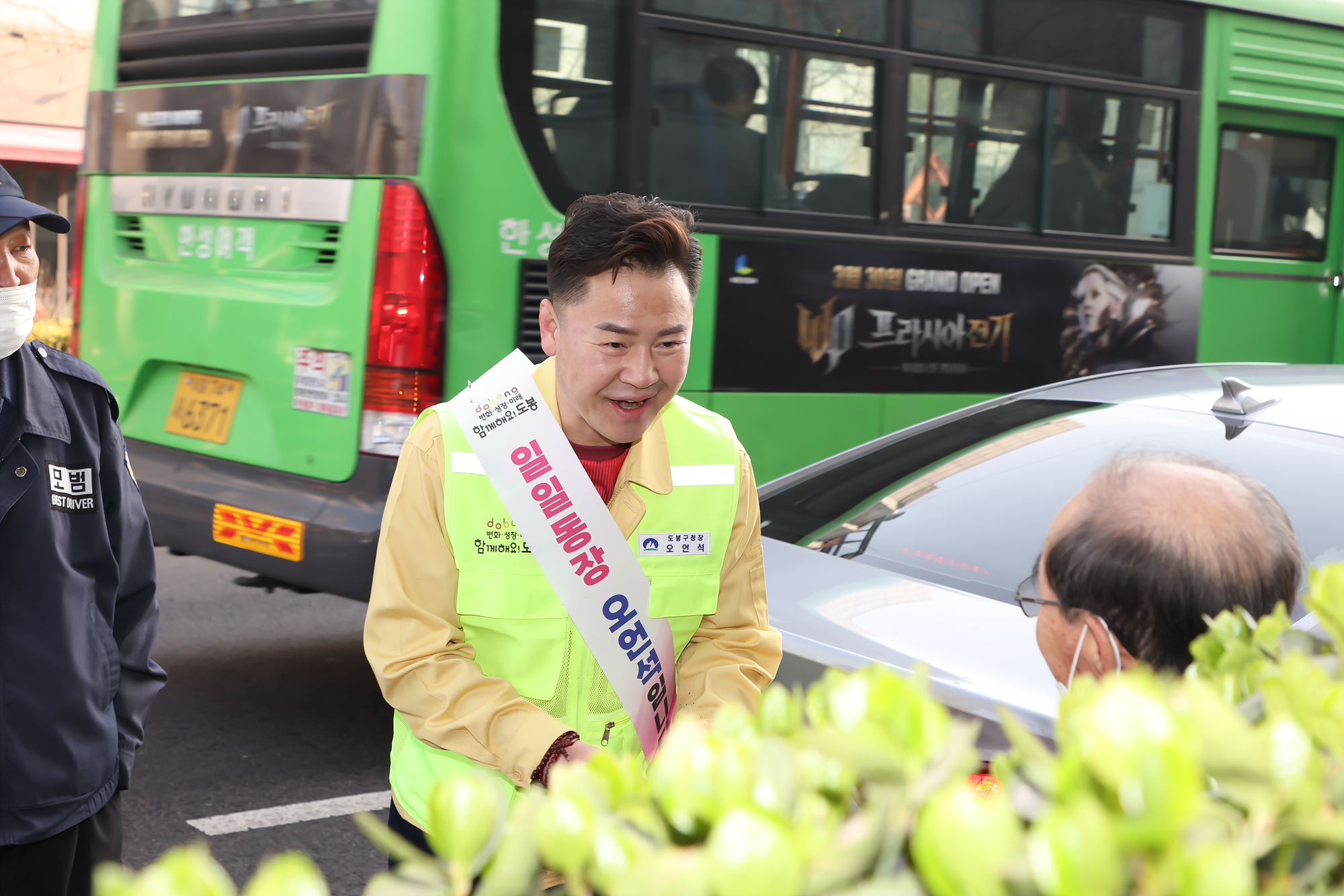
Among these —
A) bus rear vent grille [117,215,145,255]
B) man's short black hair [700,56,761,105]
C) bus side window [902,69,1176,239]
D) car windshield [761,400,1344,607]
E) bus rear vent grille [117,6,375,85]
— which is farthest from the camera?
bus side window [902,69,1176,239]

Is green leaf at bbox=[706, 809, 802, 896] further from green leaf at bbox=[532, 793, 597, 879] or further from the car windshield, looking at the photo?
the car windshield

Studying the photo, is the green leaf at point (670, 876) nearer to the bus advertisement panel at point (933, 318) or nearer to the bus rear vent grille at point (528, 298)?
the bus rear vent grille at point (528, 298)

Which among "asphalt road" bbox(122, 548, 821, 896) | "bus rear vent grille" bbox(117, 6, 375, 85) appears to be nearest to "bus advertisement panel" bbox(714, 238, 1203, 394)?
"bus rear vent grille" bbox(117, 6, 375, 85)

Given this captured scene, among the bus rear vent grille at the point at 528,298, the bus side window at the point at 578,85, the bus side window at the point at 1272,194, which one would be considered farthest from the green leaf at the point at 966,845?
the bus side window at the point at 1272,194

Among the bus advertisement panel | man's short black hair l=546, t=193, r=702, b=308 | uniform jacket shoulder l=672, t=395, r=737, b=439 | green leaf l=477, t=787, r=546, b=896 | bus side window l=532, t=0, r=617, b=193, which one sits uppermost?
bus side window l=532, t=0, r=617, b=193

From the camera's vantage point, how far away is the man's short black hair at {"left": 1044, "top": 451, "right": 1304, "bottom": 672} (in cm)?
154

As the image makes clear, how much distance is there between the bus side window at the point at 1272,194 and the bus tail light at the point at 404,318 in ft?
14.0

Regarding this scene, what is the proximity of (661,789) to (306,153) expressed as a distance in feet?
14.5

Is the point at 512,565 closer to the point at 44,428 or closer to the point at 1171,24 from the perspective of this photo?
the point at 44,428

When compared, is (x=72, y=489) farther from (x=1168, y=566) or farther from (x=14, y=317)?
(x=1168, y=566)

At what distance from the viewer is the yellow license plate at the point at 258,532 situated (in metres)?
4.59

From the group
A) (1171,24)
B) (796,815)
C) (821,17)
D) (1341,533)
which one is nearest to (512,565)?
(796,815)

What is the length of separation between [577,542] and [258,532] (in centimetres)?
296

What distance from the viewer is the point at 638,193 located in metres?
4.94
